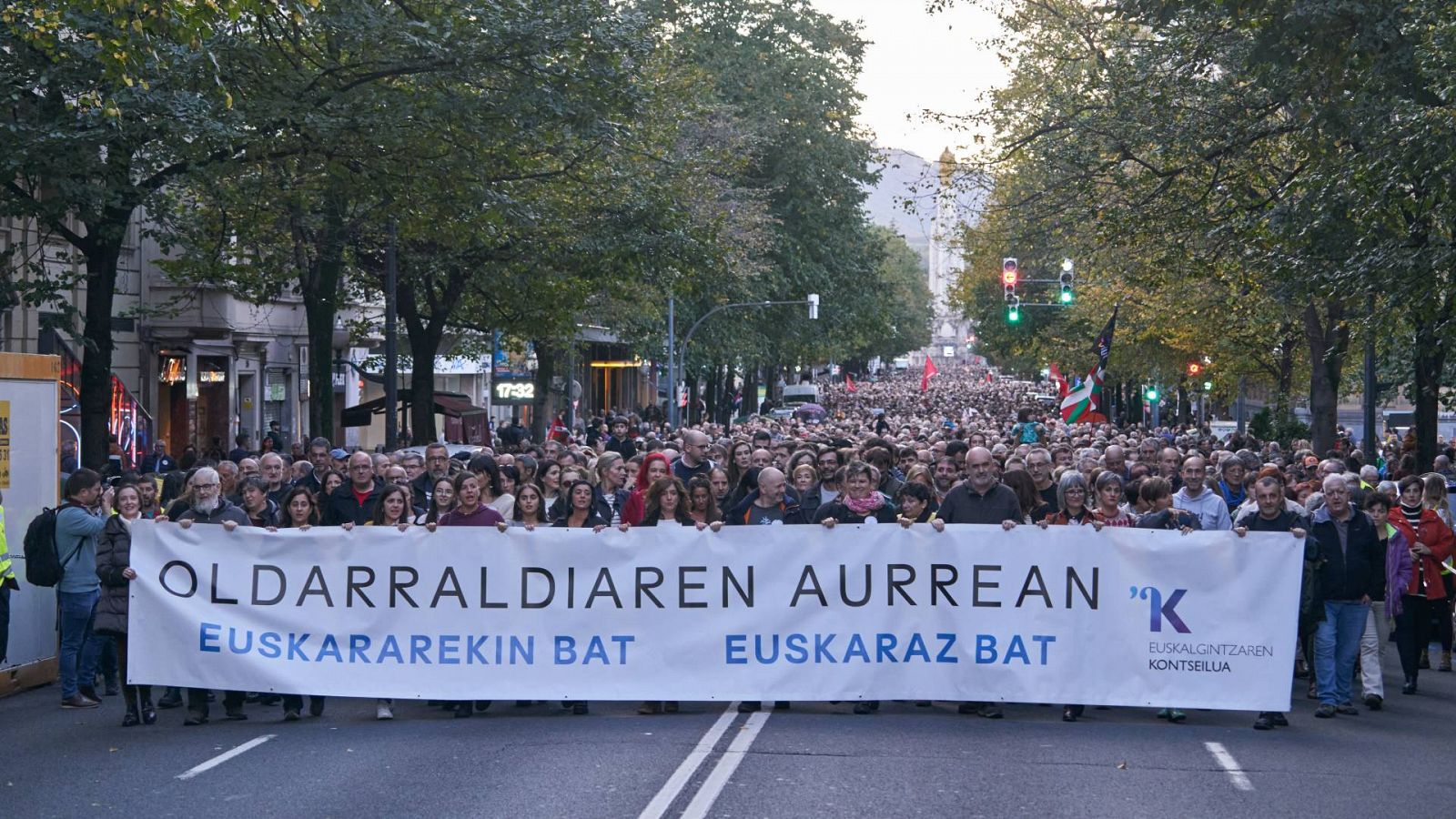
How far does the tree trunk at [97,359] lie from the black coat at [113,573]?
322 inches

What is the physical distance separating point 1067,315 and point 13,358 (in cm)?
4692

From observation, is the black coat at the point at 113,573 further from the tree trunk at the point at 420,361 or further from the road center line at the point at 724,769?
the tree trunk at the point at 420,361

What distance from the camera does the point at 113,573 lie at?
39.4 ft

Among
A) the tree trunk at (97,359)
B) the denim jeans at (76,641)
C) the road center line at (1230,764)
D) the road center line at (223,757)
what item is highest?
the tree trunk at (97,359)

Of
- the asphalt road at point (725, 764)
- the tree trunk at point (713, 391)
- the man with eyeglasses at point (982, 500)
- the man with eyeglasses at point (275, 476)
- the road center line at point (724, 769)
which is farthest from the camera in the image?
the tree trunk at point (713, 391)

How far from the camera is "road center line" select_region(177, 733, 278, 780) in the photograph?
1002 centimetres

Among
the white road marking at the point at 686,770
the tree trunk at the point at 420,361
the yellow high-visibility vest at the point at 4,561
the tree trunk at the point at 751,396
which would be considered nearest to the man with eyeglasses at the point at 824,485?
the white road marking at the point at 686,770

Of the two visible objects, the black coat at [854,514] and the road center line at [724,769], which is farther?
the black coat at [854,514]

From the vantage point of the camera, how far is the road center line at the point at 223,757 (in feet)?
32.9

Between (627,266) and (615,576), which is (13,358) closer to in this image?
(615,576)

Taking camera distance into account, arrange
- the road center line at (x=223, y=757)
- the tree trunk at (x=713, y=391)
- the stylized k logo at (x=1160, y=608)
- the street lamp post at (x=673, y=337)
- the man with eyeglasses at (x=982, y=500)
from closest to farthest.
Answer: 1. the road center line at (x=223, y=757)
2. the stylized k logo at (x=1160, y=608)
3. the man with eyeglasses at (x=982, y=500)
4. the street lamp post at (x=673, y=337)
5. the tree trunk at (x=713, y=391)

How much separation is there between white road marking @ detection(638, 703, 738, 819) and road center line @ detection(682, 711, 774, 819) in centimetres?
11

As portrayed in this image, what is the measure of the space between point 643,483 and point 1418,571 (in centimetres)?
656

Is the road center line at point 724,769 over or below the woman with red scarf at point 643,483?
below
